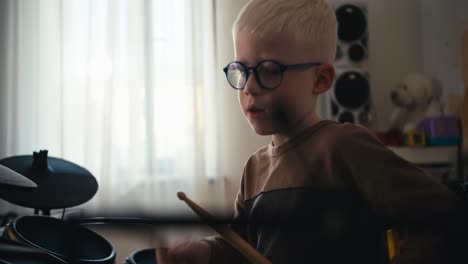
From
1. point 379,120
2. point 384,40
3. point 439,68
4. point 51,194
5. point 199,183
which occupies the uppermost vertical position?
point 384,40

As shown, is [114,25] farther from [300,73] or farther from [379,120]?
[300,73]

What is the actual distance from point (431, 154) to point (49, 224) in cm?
139

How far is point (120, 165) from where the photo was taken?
6.07 ft

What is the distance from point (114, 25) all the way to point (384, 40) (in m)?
1.30

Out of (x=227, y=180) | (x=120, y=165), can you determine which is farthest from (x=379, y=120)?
(x=120, y=165)

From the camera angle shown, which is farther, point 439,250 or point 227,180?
point 227,180

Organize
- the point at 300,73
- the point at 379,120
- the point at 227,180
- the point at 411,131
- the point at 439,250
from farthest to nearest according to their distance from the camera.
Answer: the point at 379,120
the point at 227,180
the point at 411,131
the point at 300,73
the point at 439,250

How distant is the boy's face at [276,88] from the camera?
37cm

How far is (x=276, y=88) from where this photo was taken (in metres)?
0.37

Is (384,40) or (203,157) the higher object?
(384,40)

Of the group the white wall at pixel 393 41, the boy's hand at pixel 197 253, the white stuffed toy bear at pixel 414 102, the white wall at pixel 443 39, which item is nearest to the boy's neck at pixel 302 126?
the boy's hand at pixel 197 253

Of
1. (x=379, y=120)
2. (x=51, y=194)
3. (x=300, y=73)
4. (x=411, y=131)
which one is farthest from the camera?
(x=379, y=120)

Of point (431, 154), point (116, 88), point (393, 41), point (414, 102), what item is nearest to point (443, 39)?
point (393, 41)

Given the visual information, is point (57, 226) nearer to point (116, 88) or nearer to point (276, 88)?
point (276, 88)
